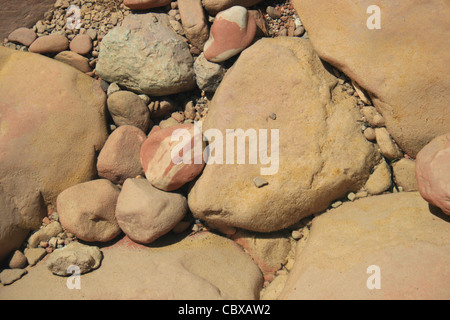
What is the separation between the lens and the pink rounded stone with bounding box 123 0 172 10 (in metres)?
2.61

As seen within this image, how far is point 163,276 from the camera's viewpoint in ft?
6.82

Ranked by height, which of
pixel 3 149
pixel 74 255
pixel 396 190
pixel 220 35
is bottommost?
pixel 396 190

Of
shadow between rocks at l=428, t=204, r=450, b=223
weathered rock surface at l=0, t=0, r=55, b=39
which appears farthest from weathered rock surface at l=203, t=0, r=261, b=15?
shadow between rocks at l=428, t=204, r=450, b=223

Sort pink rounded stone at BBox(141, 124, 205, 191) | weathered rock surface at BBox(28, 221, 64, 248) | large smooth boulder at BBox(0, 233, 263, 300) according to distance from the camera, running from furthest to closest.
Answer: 1. weathered rock surface at BBox(28, 221, 64, 248)
2. pink rounded stone at BBox(141, 124, 205, 191)
3. large smooth boulder at BBox(0, 233, 263, 300)

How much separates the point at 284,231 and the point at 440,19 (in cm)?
151

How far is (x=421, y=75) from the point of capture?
2.11m

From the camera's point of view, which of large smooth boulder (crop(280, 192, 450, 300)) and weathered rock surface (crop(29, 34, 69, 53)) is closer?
large smooth boulder (crop(280, 192, 450, 300))

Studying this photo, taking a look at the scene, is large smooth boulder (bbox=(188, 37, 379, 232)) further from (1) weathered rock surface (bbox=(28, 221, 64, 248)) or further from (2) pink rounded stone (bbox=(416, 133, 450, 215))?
(1) weathered rock surface (bbox=(28, 221, 64, 248))

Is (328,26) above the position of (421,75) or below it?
above

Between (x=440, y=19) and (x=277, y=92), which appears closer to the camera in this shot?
(x=440, y=19)

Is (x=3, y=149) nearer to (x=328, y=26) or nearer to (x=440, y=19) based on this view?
(x=328, y=26)

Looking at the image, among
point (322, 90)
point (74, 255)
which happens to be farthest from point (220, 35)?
point (74, 255)

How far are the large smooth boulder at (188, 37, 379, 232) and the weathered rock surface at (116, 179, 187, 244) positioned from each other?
0.13m

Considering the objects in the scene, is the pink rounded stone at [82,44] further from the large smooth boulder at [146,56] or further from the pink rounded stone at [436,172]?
the pink rounded stone at [436,172]
